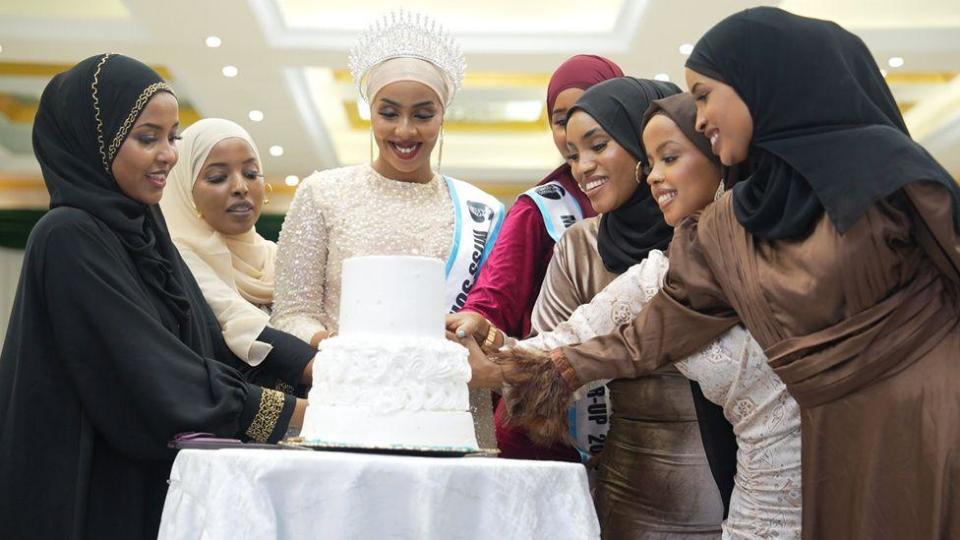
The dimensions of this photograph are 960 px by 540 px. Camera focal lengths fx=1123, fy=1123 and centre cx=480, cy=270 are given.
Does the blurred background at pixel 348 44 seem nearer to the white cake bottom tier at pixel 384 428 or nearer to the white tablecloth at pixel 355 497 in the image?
the white cake bottom tier at pixel 384 428

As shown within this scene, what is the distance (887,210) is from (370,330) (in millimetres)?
973

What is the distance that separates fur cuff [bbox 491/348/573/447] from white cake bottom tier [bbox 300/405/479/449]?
41cm

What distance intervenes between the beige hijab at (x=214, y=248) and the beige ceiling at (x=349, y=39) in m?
5.11

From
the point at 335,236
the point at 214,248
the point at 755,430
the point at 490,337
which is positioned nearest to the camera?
the point at 755,430

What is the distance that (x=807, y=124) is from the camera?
2.18 metres

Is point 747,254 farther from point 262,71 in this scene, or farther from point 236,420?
point 262,71

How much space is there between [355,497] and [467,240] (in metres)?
1.43

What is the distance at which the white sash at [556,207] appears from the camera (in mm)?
3059

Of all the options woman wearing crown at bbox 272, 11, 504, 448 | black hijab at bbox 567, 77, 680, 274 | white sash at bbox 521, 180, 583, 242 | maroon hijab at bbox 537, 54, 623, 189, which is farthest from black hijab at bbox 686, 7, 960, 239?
maroon hijab at bbox 537, 54, 623, 189

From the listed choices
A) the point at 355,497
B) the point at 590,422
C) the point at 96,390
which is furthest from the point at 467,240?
the point at 355,497

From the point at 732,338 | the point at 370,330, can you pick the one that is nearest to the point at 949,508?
the point at 732,338

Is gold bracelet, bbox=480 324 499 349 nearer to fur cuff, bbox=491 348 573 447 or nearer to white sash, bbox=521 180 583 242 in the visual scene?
fur cuff, bbox=491 348 573 447

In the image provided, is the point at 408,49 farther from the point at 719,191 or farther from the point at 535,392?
the point at 535,392

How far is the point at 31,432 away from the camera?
240cm
